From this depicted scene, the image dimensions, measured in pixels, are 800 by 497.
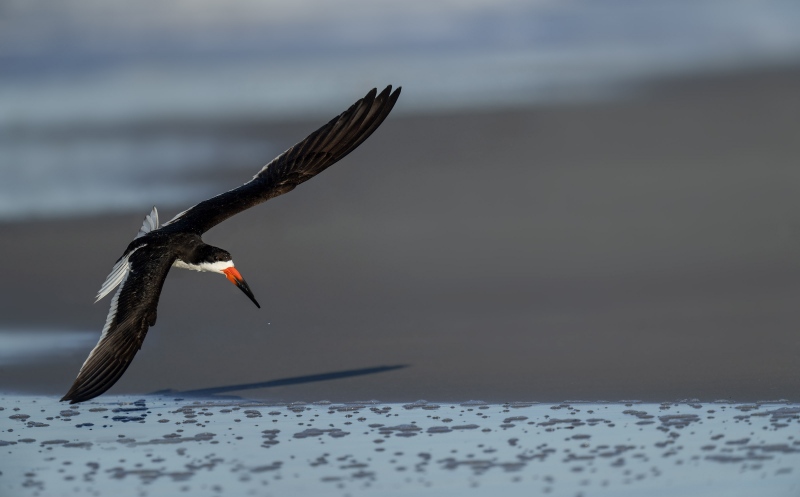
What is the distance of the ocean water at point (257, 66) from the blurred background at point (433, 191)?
3 centimetres

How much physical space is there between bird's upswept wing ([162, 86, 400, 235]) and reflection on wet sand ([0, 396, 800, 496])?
150 centimetres

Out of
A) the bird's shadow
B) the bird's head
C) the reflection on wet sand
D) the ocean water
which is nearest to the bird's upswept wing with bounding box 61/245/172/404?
the reflection on wet sand

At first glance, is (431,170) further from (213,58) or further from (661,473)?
(661,473)

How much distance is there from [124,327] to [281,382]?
38.6 inches

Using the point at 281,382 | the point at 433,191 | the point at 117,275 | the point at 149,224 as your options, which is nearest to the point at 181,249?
the point at 117,275

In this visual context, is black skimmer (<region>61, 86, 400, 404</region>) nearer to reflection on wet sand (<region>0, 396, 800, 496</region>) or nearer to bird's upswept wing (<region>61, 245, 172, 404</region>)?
bird's upswept wing (<region>61, 245, 172, 404</region>)

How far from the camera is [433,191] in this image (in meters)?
9.86

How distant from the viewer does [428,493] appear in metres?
5.71

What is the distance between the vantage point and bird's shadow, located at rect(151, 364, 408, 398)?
7492 millimetres

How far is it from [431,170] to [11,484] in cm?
488

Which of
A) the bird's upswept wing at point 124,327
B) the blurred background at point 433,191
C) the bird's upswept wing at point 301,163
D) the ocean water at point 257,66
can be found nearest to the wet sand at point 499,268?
the blurred background at point 433,191

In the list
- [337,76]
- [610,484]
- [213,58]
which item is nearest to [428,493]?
[610,484]

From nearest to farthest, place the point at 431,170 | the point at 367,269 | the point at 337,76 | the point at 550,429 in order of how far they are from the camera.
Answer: the point at 550,429 < the point at 367,269 < the point at 431,170 < the point at 337,76

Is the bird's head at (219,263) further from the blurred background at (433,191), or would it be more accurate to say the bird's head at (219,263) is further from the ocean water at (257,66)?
→ the ocean water at (257,66)
